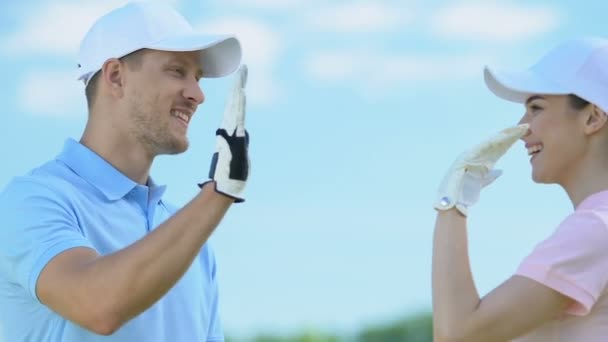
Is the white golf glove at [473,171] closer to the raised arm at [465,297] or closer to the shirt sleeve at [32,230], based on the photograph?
the raised arm at [465,297]

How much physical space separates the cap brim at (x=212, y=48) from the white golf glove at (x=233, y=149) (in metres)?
0.63

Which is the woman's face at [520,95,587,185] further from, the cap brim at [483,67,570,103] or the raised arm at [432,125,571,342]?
the raised arm at [432,125,571,342]

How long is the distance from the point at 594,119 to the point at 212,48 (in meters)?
1.43

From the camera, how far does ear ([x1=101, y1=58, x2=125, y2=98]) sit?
159 inches

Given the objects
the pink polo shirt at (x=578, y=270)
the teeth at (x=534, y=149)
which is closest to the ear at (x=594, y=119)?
the teeth at (x=534, y=149)

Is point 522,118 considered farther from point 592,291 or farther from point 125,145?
point 125,145

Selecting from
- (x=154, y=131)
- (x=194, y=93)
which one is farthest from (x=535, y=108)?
(x=154, y=131)

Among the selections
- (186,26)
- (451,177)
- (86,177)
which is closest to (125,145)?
(86,177)

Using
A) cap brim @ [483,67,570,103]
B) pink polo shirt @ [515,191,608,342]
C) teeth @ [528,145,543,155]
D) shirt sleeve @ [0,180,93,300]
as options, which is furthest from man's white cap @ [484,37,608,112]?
shirt sleeve @ [0,180,93,300]

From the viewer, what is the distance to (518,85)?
11.9 feet

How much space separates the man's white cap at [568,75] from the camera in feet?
11.6

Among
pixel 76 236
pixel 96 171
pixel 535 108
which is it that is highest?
pixel 535 108

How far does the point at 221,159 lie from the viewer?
A: 329cm

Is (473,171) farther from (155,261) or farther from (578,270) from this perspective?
(155,261)
